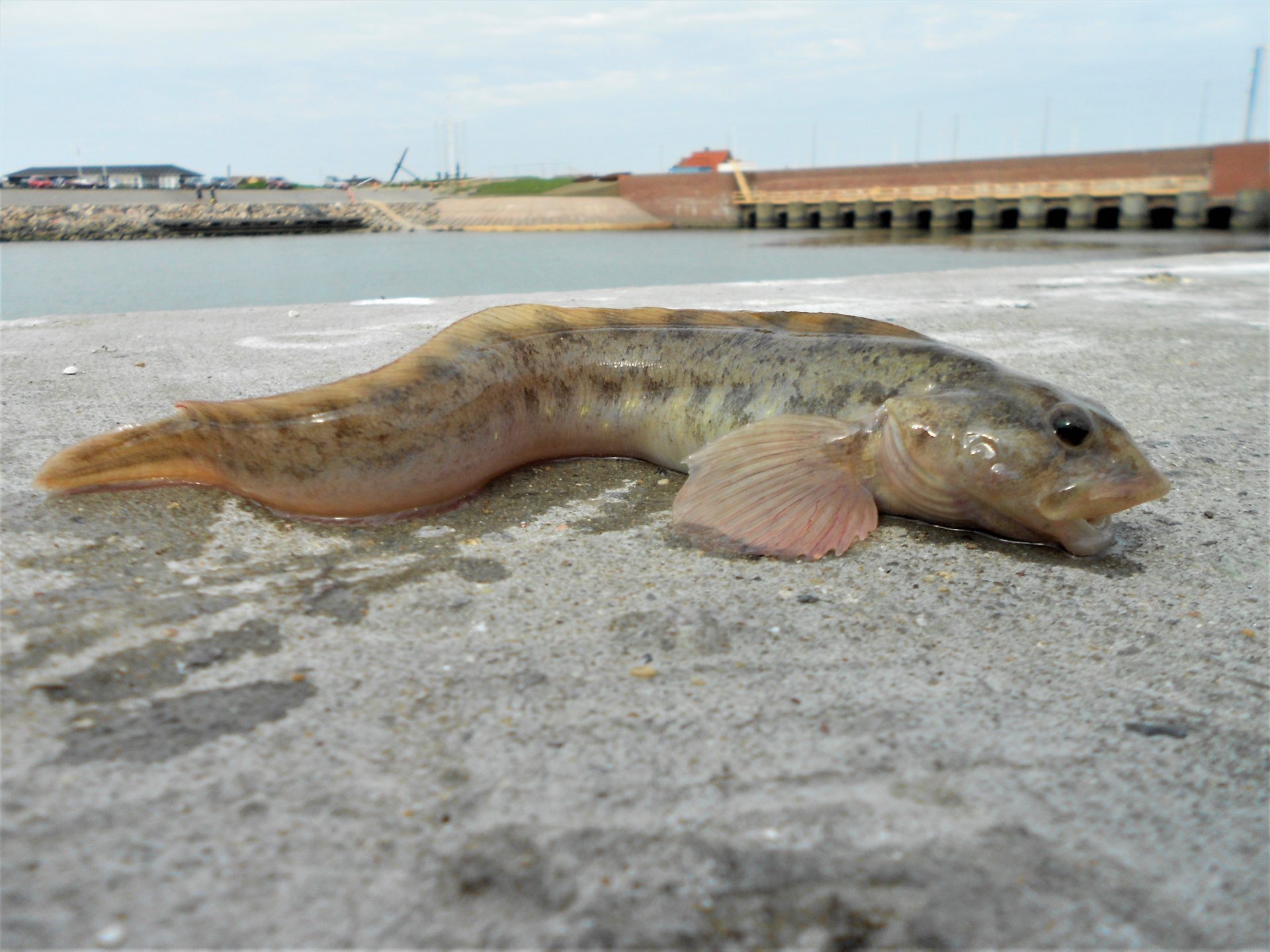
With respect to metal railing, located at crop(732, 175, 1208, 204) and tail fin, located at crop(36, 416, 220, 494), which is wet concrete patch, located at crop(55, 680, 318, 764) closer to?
tail fin, located at crop(36, 416, 220, 494)

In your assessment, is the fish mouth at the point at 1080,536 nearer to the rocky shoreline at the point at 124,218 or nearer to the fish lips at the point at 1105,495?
the fish lips at the point at 1105,495

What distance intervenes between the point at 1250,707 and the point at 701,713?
1177 mm

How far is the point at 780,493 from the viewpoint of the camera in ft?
8.94

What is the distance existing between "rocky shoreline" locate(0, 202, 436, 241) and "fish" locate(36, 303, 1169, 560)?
4993cm

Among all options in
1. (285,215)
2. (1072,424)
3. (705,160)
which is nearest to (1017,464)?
(1072,424)

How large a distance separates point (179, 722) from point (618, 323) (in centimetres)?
221

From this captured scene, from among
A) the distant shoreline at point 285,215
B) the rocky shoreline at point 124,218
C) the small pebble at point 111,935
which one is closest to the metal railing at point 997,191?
the distant shoreline at point 285,215

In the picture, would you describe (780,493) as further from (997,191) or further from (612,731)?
(997,191)

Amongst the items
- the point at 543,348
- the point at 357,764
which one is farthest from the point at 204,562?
the point at 543,348

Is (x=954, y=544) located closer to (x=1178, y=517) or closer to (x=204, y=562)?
(x=1178, y=517)

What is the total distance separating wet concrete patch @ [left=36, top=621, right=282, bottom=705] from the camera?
174cm

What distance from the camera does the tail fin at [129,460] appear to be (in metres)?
2.67

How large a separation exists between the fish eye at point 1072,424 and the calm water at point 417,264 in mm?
11117

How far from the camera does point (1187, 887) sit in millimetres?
1342
